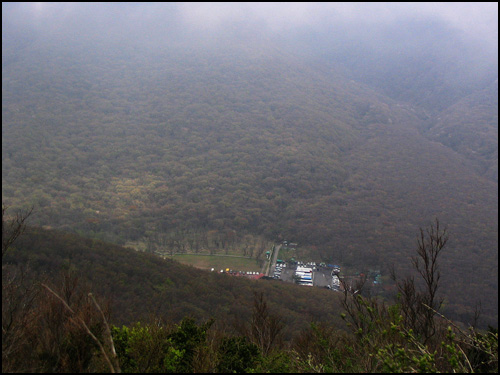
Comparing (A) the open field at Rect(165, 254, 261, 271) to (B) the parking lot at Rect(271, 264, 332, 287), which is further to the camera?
(A) the open field at Rect(165, 254, 261, 271)

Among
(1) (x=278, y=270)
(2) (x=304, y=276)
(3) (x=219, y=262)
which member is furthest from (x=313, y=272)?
(3) (x=219, y=262)

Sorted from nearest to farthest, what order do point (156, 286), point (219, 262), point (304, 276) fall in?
point (156, 286), point (304, 276), point (219, 262)

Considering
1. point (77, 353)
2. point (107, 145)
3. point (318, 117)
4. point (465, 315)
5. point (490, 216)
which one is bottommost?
point (465, 315)

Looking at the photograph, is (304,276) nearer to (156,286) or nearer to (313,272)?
(313,272)

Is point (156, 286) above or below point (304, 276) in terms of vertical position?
below

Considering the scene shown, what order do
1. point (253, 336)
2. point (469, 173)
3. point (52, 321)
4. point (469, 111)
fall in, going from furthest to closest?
point (469, 111) < point (469, 173) < point (253, 336) < point (52, 321)

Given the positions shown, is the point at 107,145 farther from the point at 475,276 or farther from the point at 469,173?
the point at 469,173

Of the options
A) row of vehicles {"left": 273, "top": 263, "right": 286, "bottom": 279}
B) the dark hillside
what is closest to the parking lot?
row of vehicles {"left": 273, "top": 263, "right": 286, "bottom": 279}

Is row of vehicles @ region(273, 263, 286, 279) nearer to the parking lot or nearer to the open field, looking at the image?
the parking lot

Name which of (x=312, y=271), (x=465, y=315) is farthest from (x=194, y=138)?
(x=465, y=315)
